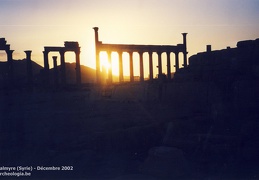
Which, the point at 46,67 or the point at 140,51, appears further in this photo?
the point at 140,51

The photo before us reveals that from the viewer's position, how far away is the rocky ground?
16.3 meters

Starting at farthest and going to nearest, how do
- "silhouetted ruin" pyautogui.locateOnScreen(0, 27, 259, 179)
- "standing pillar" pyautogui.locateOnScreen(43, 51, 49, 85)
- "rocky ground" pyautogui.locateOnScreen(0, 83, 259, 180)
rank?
"standing pillar" pyautogui.locateOnScreen(43, 51, 49, 85) < "silhouetted ruin" pyautogui.locateOnScreen(0, 27, 259, 179) < "rocky ground" pyautogui.locateOnScreen(0, 83, 259, 180)

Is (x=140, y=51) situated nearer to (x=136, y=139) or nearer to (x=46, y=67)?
(x=46, y=67)

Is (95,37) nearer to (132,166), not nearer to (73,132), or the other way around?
→ (73,132)

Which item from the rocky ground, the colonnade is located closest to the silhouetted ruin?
the rocky ground

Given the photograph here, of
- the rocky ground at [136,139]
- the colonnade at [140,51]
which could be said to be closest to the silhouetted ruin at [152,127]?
the rocky ground at [136,139]

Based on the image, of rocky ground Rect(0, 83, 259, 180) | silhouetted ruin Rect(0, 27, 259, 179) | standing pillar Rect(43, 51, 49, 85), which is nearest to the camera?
rocky ground Rect(0, 83, 259, 180)

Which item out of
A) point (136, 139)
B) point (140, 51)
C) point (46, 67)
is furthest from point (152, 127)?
point (46, 67)

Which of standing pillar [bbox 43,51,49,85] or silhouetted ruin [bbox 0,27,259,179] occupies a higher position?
standing pillar [bbox 43,51,49,85]

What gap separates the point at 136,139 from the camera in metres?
20.0

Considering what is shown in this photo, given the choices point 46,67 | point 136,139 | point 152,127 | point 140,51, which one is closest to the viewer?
point 136,139

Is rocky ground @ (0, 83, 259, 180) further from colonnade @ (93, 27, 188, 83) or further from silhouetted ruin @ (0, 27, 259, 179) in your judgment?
colonnade @ (93, 27, 188, 83)

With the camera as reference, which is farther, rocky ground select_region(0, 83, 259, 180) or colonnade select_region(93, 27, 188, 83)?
colonnade select_region(93, 27, 188, 83)

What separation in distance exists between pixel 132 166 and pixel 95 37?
18.2 metres
